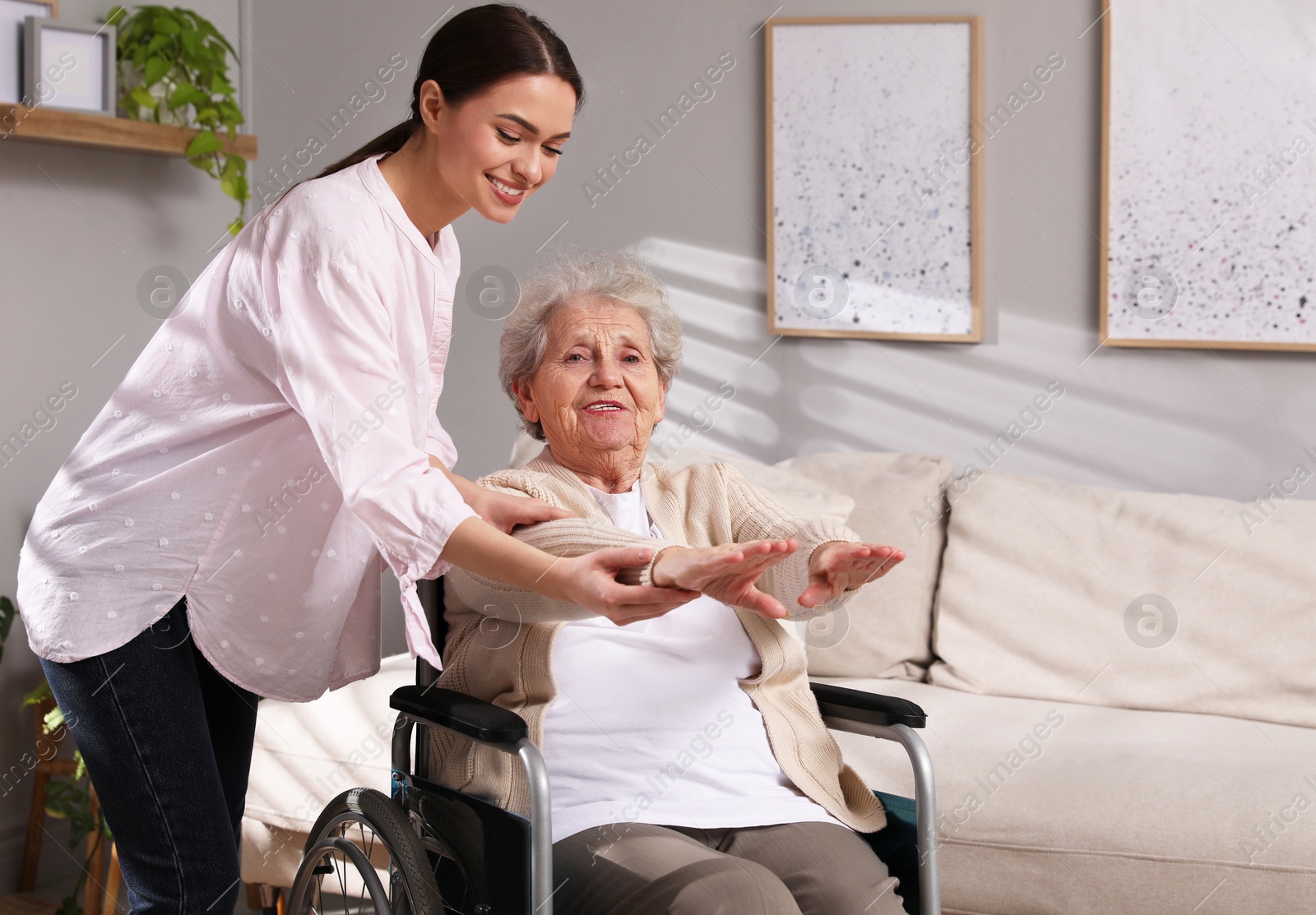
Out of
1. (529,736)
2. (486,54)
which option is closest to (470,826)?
(529,736)

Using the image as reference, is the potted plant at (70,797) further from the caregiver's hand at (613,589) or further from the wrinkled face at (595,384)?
the caregiver's hand at (613,589)

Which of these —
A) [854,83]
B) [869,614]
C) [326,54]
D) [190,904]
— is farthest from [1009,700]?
[326,54]

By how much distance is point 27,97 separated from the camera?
2.73 meters

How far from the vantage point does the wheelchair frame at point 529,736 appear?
1283 mm

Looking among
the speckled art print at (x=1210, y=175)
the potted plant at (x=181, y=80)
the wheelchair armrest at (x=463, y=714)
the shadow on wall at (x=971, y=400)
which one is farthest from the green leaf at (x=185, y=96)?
the speckled art print at (x=1210, y=175)

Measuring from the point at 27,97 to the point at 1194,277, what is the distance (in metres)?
2.64

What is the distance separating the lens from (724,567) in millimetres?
1041

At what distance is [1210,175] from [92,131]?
2.52m

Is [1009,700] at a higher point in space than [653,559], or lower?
lower

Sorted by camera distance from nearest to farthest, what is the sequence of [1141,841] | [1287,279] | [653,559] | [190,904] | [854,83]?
1. [653,559]
2. [190,904]
3. [1141,841]
4. [1287,279]
5. [854,83]

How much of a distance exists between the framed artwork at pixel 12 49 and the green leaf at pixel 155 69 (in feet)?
0.79

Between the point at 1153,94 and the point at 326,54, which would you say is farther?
the point at 326,54

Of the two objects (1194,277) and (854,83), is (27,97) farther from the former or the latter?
(1194,277)

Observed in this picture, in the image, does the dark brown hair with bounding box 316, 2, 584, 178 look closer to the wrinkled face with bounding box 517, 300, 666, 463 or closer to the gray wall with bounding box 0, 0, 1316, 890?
the wrinkled face with bounding box 517, 300, 666, 463
